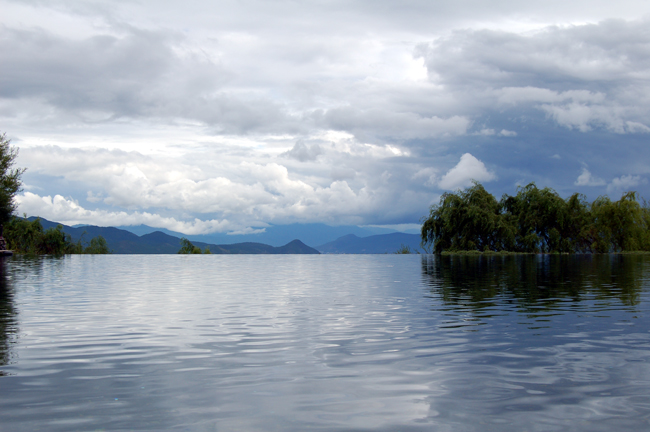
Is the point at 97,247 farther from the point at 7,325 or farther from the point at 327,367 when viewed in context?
the point at 327,367

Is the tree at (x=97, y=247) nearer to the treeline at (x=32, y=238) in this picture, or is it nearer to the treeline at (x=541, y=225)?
the treeline at (x=32, y=238)

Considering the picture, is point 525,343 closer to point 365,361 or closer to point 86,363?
point 365,361

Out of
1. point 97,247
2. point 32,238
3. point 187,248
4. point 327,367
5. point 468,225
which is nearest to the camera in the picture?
point 327,367

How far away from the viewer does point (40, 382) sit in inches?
322

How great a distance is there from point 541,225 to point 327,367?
283 feet

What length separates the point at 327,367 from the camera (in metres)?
9.18

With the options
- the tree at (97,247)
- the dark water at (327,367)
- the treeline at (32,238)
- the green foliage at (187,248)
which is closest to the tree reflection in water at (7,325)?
the dark water at (327,367)

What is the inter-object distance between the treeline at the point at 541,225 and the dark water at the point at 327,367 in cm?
6776

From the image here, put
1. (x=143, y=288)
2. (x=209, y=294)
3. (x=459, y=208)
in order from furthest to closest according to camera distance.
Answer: (x=459, y=208), (x=143, y=288), (x=209, y=294)

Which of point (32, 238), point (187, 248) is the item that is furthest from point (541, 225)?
point (32, 238)

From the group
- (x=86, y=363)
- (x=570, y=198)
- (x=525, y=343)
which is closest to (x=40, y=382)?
(x=86, y=363)

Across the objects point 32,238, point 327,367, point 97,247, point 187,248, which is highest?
point 32,238

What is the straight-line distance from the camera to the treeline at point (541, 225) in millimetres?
84500

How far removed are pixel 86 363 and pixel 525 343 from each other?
9037 millimetres
